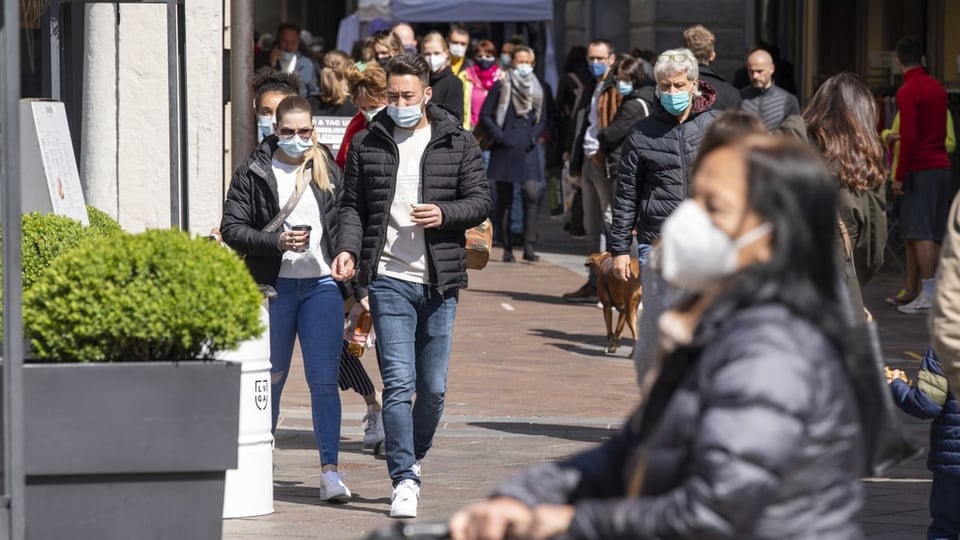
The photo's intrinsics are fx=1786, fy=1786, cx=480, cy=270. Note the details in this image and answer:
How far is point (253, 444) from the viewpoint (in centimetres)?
694

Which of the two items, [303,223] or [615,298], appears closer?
[303,223]

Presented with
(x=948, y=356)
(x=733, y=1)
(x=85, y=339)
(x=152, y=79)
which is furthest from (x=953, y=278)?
(x=733, y=1)

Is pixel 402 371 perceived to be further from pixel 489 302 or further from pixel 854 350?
pixel 489 302

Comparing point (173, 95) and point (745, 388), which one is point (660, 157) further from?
point (745, 388)

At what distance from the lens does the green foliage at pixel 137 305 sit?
482 cm

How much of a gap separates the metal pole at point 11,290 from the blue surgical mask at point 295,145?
8.58ft

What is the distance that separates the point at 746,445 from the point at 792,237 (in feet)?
1.19

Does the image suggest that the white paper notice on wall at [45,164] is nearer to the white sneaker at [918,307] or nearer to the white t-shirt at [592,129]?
the white t-shirt at [592,129]

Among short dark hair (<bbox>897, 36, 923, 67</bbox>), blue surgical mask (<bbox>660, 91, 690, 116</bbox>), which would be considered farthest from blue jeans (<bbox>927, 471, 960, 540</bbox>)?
short dark hair (<bbox>897, 36, 923, 67</bbox>)

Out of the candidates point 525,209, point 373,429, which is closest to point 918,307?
point 525,209

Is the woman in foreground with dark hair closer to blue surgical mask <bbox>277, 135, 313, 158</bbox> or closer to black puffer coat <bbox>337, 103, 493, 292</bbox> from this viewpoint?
black puffer coat <bbox>337, 103, 493, 292</bbox>

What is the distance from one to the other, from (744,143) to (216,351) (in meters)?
2.30

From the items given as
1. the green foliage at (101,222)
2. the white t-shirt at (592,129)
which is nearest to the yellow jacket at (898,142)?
the white t-shirt at (592,129)

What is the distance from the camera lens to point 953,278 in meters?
5.02
